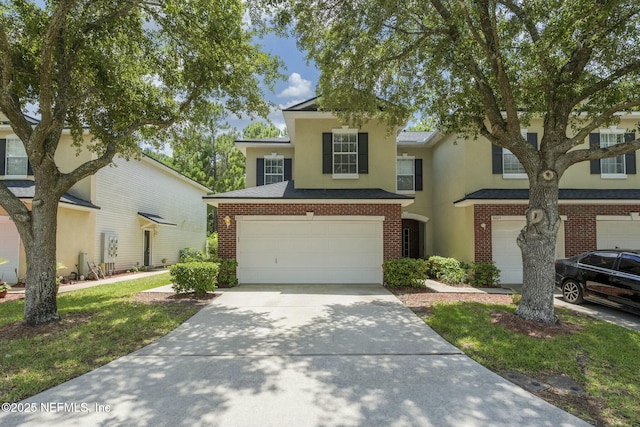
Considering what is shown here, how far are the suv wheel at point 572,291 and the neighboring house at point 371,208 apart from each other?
2.99 meters

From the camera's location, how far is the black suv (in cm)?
793

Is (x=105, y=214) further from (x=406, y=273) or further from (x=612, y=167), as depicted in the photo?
(x=612, y=167)

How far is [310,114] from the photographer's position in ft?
43.0

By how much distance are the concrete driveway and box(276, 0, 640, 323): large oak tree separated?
344 centimetres

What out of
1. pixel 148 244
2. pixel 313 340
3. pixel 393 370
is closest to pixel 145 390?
pixel 313 340

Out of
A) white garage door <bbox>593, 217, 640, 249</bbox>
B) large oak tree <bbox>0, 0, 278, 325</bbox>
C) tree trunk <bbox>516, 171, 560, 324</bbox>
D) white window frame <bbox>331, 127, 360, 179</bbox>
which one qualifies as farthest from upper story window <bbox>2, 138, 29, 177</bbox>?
white garage door <bbox>593, 217, 640, 249</bbox>

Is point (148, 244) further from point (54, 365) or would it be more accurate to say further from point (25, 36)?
point (54, 365)

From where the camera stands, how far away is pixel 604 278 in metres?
8.52

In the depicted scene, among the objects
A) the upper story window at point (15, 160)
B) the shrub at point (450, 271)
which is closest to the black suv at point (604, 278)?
the shrub at point (450, 271)

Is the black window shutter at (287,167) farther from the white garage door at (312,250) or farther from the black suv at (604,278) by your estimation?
the black suv at (604,278)

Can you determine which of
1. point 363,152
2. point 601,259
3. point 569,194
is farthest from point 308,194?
point 569,194

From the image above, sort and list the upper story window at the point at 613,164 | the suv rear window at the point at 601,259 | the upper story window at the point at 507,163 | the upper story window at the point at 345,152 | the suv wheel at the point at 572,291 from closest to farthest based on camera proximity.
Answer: the suv rear window at the point at 601,259, the suv wheel at the point at 572,291, the upper story window at the point at 345,152, the upper story window at the point at 507,163, the upper story window at the point at 613,164

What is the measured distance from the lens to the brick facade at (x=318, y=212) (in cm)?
1195

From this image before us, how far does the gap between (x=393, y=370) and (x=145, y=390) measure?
10.5ft
